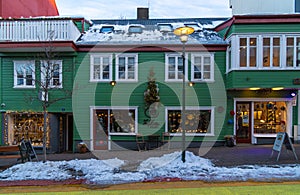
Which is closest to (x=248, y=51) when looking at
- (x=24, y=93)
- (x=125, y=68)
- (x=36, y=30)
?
(x=125, y=68)

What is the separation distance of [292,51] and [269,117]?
3.63 metres

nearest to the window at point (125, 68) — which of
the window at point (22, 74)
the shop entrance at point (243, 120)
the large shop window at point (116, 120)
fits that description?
the large shop window at point (116, 120)

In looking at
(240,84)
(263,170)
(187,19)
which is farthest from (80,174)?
(187,19)

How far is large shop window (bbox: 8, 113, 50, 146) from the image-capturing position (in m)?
16.9

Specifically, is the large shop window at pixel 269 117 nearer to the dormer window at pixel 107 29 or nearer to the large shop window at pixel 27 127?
the dormer window at pixel 107 29

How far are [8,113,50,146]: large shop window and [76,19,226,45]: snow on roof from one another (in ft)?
16.0

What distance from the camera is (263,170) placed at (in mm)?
9234

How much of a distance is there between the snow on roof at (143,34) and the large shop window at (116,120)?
145 inches

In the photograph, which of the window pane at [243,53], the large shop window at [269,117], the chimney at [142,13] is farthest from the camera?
the chimney at [142,13]

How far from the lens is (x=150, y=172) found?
941cm

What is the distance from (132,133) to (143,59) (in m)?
4.00

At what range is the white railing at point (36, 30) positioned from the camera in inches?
625

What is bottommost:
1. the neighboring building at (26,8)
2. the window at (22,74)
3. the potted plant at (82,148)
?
the potted plant at (82,148)

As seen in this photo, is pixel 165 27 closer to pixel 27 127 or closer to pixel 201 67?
pixel 201 67
